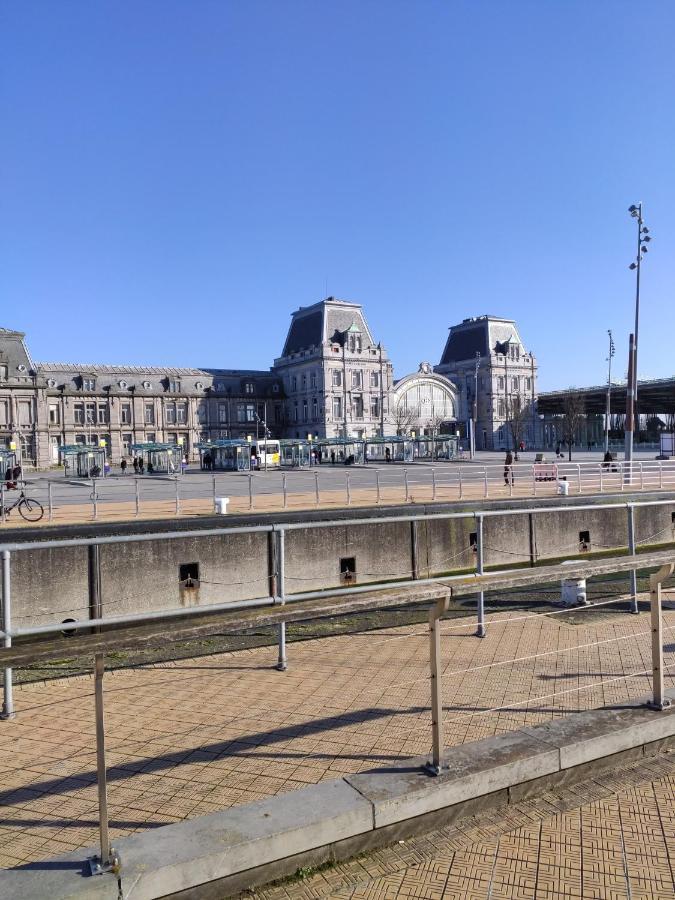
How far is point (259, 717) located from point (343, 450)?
6727 cm

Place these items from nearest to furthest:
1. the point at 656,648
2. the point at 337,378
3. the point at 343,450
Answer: the point at 656,648 → the point at 343,450 → the point at 337,378

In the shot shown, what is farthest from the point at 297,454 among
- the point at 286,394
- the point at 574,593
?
the point at 574,593

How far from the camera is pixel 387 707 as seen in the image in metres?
5.69

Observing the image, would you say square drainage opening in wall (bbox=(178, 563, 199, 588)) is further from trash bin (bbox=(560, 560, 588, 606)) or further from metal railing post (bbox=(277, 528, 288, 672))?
metal railing post (bbox=(277, 528, 288, 672))

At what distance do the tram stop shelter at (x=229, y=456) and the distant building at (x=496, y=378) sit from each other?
221 feet

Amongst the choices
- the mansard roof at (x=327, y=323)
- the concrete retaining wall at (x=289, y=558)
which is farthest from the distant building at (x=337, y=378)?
the concrete retaining wall at (x=289, y=558)

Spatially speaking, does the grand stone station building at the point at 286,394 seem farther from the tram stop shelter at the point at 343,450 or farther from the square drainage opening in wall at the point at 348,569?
the square drainage opening in wall at the point at 348,569

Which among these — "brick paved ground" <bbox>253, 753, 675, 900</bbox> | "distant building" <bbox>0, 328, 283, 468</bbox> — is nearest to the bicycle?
"brick paved ground" <bbox>253, 753, 675, 900</bbox>

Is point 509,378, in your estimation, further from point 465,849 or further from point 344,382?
point 465,849

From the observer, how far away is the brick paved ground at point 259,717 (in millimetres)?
4223

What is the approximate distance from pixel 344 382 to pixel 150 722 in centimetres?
9911

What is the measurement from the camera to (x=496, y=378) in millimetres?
124188

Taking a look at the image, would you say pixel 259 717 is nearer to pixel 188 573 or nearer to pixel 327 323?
pixel 188 573

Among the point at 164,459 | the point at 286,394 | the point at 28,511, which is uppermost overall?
the point at 286,394
